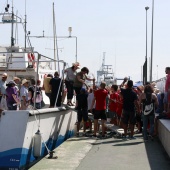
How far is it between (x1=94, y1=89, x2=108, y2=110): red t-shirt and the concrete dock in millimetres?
1143

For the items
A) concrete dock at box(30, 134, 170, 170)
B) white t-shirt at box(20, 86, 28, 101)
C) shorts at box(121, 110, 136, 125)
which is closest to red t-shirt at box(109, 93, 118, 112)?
shorts at box(121, 110, 136, 125)

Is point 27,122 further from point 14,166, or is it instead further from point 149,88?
point 149,88

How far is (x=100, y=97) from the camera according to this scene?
14.3 metres

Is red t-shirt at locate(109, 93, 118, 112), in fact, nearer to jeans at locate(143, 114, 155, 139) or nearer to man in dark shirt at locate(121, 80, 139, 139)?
man in dark shirt at locate(121, 80, 139, 139)

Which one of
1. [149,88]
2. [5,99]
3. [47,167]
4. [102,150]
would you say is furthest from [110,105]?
[47,167]

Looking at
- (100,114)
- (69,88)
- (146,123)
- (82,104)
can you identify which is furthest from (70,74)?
(146,123)

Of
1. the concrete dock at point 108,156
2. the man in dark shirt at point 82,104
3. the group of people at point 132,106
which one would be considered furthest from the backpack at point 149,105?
the man in dark shirt at point 82,104

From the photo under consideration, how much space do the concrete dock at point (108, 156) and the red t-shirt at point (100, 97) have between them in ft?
3.75

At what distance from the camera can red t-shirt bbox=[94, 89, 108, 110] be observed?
1426cm

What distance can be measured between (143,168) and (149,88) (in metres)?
4.33

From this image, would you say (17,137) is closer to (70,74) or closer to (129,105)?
(70,74)

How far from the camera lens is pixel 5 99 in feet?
35.9

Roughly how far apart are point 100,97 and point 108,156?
376 centimetres

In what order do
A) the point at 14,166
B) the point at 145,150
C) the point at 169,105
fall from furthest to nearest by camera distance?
the point at 169,105 → the point at 145,150 → the point at 14,166
